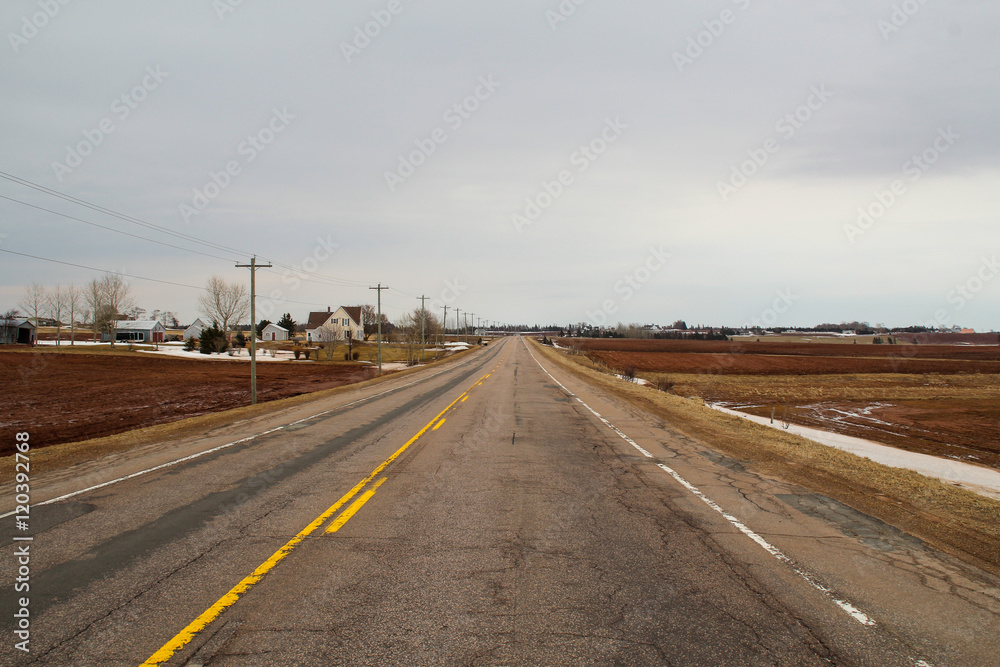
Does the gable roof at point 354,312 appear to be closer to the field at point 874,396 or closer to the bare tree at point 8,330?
the bare tree at point 8,330

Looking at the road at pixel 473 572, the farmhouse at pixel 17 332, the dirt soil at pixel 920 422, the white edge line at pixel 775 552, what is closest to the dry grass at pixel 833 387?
the dirt soil at pixel 920 422

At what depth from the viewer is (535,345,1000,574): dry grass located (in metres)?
6.50

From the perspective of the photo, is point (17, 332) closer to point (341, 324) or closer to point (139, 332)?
point (139, 332)

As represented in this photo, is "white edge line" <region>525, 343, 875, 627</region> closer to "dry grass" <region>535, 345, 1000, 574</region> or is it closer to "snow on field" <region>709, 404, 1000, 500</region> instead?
"dry grass" <region>535, 345, 1000, 574</region>

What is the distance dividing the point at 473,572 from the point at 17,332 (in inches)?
4286

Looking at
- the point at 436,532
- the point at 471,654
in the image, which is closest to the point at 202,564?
the point at 436,532

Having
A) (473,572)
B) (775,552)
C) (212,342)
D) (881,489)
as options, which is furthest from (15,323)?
(881,489)

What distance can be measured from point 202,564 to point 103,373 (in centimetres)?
4487

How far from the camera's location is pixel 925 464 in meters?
16.1

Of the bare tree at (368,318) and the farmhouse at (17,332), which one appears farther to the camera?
the bare tree at (368,318)

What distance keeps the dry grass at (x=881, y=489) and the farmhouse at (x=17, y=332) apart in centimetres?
10291

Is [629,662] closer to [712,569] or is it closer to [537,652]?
[537,652]

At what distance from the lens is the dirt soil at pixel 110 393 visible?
1831 centimetres

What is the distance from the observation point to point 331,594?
4523mm
